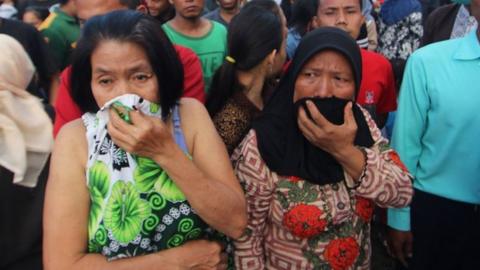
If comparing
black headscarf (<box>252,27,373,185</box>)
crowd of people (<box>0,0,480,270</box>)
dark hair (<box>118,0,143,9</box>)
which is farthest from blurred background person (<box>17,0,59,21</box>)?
black headscarf (<box>252,27,373,185</box>)

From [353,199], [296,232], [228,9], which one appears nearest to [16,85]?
[296,232]

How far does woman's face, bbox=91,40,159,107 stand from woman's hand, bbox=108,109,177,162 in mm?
121

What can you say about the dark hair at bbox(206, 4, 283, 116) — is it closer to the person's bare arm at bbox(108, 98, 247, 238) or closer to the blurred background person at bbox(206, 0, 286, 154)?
the blurred background person at bbox(206, 0, 286, 154)

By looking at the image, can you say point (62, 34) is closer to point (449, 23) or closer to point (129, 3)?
point (129, 3)

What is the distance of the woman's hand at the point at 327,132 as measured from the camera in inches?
68.2

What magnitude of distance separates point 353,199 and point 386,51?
371 cm

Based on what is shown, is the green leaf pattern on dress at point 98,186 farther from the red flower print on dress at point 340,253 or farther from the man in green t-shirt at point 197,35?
the man in green t-shirt at point 197,35

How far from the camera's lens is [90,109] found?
63.9 inches

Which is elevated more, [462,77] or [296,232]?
[462,77]

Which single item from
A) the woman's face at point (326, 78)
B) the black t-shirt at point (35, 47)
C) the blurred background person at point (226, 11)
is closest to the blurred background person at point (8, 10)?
the black t-shirt at point (35, 47)

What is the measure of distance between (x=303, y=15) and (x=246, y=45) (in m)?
2.42

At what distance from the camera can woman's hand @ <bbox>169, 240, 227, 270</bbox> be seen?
1516 millimetres

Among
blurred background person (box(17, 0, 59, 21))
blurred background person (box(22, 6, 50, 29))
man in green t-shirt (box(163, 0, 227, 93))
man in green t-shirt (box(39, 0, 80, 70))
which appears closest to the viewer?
man in green t-shirt (box(163, 0, 227, 93))

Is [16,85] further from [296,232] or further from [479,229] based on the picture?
[479,229]
